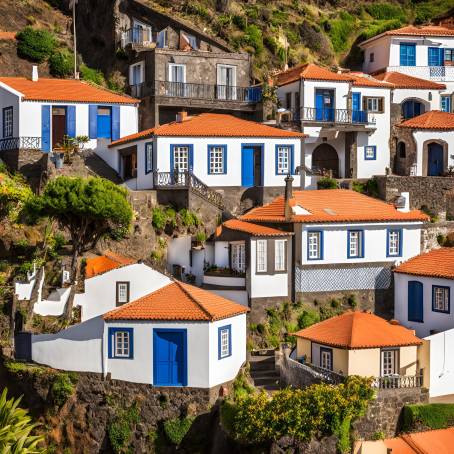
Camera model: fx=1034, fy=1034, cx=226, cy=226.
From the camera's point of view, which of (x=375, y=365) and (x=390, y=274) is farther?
(x=390, y=274)

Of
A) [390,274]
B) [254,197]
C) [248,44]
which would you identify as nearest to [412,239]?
[390,274]

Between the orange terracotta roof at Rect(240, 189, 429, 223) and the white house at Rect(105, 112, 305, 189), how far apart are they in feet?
8.31

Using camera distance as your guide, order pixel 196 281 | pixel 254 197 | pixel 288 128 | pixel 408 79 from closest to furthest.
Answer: pixel 196 281 < pixel 254 197 < pixel 288 128 < pixel 408 79

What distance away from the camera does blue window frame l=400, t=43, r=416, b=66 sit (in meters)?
66.2

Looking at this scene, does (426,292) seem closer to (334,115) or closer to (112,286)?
→ (112,286)

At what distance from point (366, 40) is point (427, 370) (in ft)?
122

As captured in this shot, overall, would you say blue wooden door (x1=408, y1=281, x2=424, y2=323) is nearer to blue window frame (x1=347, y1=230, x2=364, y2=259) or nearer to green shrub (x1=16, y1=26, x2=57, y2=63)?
blue window frame (x1=347, y1=230, x2=364, y2=259)

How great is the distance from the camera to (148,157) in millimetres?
50312

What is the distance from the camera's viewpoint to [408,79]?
205ft

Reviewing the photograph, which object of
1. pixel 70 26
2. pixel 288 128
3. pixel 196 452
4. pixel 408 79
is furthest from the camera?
pixel 70 26

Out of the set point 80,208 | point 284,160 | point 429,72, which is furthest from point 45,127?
point 429,72

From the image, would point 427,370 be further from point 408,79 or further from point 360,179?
point 408,79

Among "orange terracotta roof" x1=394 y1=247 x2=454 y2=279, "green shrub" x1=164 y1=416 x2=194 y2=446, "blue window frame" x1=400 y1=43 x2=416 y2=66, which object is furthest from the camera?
"blue window frame" x1=400 y1=43 x2=416 y2=66

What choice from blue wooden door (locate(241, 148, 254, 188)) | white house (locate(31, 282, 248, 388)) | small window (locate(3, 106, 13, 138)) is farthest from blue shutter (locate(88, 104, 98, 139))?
white house (locate(31, 282, 248, 388))
